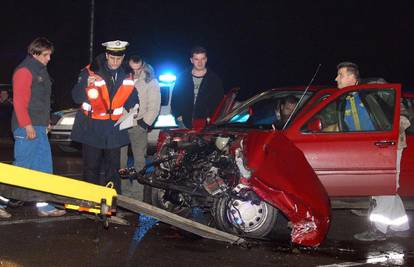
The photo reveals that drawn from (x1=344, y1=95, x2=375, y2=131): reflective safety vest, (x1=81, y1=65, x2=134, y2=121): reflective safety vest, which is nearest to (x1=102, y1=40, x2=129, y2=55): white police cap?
(x1=81, y1=65, x2=134, y2=121): reflective safety vest

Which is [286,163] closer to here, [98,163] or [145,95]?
[98,163]

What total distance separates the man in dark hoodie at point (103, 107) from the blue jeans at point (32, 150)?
0.40 meters

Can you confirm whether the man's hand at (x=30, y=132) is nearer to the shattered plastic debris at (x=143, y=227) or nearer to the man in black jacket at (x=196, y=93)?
the shattered plastic debris at (x=143, y=227)

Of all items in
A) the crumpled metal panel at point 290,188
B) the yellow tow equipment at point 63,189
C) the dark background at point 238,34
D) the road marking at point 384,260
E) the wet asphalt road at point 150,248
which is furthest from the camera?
the dark background at point 238,34

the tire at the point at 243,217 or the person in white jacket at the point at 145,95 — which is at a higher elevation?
the person in white jacket at the point at 145,95

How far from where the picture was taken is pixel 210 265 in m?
5.87

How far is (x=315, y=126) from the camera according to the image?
23.6 ft

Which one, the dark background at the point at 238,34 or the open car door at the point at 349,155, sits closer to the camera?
the open car door at the point at 349,155

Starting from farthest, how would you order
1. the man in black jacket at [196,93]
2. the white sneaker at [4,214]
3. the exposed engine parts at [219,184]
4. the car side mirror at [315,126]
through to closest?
the man in black jacket at [196,93] < the white sneaker at [4,214] < the car side mirror at [315,126] < the exposed engine parts at [219,184]

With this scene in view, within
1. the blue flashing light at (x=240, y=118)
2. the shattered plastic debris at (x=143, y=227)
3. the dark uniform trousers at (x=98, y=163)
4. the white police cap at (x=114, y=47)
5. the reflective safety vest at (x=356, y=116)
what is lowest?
the shattered plastic debris at (x=143, y=227)

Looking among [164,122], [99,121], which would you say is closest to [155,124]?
[164,122]

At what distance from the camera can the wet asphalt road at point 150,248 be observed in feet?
19.5

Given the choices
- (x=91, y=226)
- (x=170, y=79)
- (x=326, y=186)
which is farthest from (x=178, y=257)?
(x=170, y=79)

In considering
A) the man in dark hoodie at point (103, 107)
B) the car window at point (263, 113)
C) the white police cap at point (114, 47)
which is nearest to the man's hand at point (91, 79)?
the man in dark hoodie at point (103, 107)
